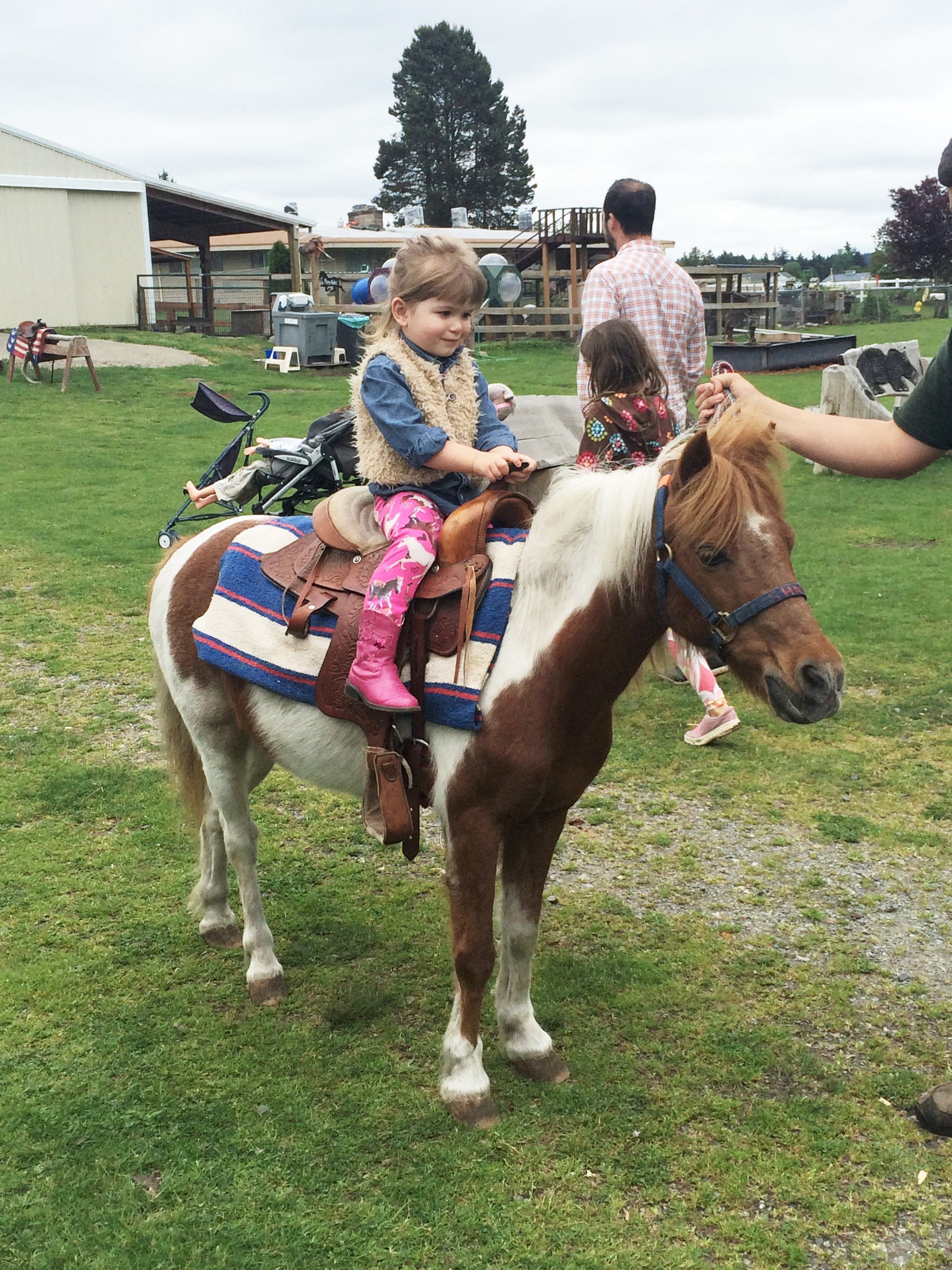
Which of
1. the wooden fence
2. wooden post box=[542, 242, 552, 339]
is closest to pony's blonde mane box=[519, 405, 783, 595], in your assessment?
the wooden fence

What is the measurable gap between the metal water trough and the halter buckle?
17.9 metres

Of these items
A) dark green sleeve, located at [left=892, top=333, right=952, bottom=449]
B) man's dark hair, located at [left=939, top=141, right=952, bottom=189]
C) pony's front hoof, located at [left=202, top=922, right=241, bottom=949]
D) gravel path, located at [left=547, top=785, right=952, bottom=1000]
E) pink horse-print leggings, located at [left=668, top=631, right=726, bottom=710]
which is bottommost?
pony's front hoof, located at [left=202, top=922, right=241, bottom=949]

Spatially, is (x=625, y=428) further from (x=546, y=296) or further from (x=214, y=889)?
(x=546, y=296)

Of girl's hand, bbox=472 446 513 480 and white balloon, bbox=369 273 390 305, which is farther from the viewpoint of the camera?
white balloon, bbox=369 273 390 305

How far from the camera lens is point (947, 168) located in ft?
8.91

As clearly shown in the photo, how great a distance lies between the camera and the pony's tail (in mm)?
3797

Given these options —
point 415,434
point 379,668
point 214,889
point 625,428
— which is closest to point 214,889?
point 214,889

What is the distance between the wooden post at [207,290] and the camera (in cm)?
2806

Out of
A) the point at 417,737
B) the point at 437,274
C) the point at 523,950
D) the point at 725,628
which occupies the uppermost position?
the point at 437,274

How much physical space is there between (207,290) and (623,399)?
26.2 m

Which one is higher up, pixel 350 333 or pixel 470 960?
pixel 350 333

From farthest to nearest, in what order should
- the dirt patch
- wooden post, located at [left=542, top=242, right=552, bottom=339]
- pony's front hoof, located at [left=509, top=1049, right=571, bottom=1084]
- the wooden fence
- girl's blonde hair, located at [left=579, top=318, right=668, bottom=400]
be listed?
wooden post, located at [left=542, top=242, right=552, bottom=339] < the wooden fence < the dirt patch < girl's blonde hair, located at [left=579, top=318, right=668, bottom=400] < pony's front hoof, located at [left=509, top=1049, right=571, bottom=1084]

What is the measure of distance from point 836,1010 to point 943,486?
9527 millimetres

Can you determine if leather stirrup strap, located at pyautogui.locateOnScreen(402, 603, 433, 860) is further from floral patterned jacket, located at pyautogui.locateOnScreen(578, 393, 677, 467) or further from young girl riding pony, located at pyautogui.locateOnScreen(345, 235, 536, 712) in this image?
floral patterned jacket, located at pyautogui.locateOnScreen(578, 393, 677, 467)
